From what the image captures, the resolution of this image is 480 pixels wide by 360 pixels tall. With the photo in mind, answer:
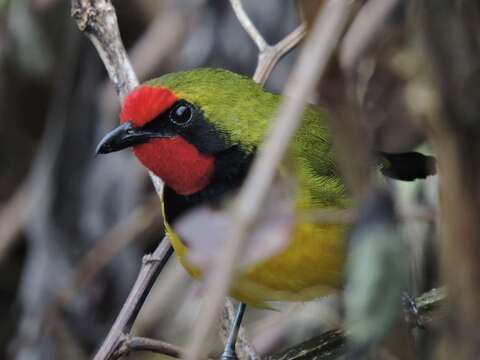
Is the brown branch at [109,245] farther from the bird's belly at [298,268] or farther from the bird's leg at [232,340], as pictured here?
the bird's belly at [298,268]

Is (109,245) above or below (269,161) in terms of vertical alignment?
below

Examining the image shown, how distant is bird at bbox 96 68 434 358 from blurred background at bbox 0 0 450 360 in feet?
3.37

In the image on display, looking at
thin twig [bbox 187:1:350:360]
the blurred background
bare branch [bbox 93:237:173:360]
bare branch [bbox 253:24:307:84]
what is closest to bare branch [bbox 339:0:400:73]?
the blurred background

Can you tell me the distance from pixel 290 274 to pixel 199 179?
39 centimetres

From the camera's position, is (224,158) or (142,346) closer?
(142,346)

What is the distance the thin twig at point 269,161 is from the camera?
1160 millimetres

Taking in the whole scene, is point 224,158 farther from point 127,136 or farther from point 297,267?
point 297,267

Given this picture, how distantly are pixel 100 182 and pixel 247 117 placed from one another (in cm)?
166

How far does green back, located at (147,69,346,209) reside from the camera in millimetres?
2589

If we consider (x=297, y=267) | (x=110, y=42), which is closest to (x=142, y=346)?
(x=297, y=267)

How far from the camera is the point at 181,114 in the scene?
264cm

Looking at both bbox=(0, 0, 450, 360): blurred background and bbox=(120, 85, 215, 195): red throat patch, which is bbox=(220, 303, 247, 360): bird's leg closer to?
bbox=(120, 85, 215, 195): red throat patch

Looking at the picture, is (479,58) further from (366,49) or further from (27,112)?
(27,112)

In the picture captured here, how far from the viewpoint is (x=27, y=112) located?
16.0 feet
